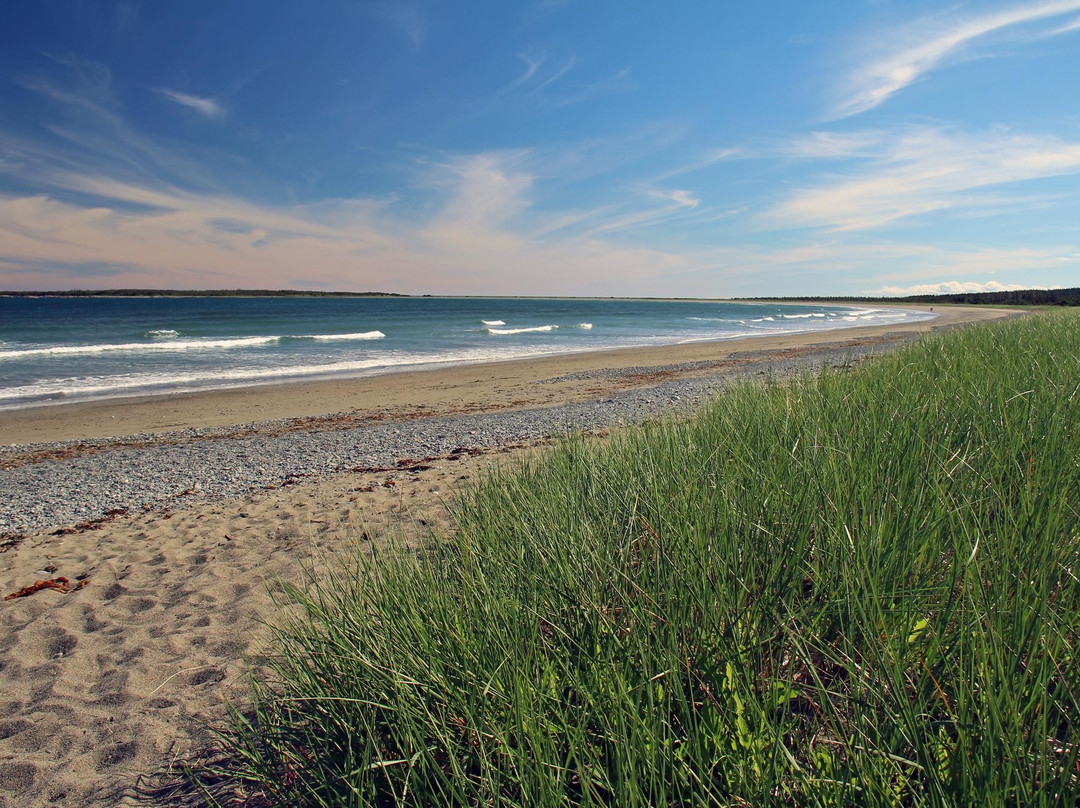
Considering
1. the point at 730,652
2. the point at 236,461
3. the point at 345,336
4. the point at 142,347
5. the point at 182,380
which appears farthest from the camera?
the point at 345,336

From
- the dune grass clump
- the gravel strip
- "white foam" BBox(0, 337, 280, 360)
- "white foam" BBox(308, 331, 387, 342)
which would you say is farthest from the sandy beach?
"white foam" BBox(308, 331, 387, 342)

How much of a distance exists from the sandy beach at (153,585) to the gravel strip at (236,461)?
10 centimetres

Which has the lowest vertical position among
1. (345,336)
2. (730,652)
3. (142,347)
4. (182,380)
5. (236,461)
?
(236,461)

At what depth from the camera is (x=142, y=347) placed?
30.0 metres

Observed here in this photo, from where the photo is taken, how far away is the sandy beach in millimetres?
2686

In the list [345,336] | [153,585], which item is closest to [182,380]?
[153,585]

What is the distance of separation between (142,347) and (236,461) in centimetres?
2669

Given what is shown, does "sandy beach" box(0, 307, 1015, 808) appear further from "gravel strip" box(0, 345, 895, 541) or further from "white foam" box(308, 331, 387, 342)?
"white foam" box(308, 331, 387, 342)

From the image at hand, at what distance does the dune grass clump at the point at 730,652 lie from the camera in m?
1.23

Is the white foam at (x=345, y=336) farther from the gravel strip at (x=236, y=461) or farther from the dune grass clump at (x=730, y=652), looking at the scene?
the dune grass clump at (x=730, y=652)

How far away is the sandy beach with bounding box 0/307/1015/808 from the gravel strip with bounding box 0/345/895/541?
0.34ft

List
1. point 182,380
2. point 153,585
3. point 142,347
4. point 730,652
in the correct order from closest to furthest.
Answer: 1. point 730,652
2. point 153,585
3. point 182,380
4. point 142,347

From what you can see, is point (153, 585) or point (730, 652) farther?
point (153, 585)

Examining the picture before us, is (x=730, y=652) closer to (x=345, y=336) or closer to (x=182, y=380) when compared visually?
Answer: (x=182, y=380)
